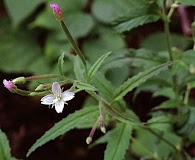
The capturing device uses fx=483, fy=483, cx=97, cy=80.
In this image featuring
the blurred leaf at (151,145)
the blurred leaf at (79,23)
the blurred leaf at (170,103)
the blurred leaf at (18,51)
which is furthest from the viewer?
the blurred leaf at (18,51)

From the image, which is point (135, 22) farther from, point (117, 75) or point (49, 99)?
point (117, 75)

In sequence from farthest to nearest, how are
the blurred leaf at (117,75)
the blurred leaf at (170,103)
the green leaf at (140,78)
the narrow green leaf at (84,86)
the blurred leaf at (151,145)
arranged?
the blurred leaf at (117,75), the blurred leaf at (151,145), the blurred leaf at (170,103), the green leaf at (140,78), the narrow green leaf at (84,86)

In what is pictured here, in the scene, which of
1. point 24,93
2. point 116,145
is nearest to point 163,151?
point 116,145

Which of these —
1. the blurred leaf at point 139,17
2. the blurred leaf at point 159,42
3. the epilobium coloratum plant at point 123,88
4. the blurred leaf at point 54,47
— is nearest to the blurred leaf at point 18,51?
the blurred leaf at point 54,47

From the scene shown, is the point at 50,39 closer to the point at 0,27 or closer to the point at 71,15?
the point at 71,15

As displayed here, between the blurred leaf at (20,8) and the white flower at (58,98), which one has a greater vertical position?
the white flower at (58,98)

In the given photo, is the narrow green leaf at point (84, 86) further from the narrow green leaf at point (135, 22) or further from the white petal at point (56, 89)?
the narrow green leaf at point (135, 22)
